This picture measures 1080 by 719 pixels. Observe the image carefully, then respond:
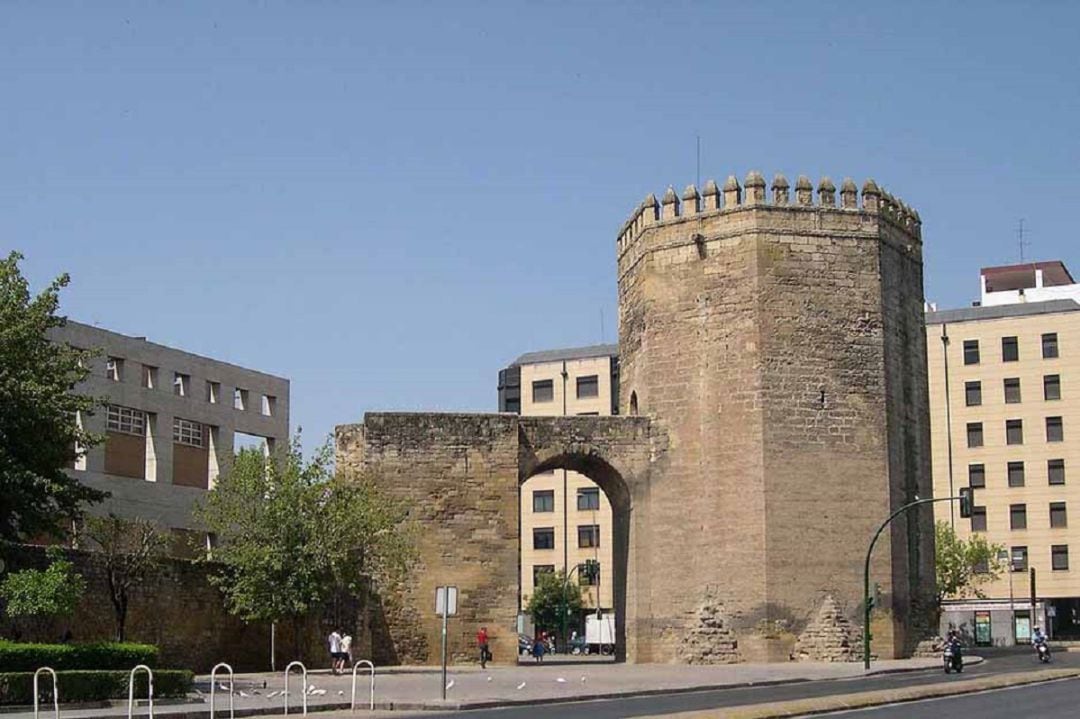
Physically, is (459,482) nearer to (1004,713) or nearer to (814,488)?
(814,488)

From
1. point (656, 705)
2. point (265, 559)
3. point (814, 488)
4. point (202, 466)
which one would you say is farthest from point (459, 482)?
point (202, 466)

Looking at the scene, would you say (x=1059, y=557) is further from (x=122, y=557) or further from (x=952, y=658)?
(x=122, y=557)

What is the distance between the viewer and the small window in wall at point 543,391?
8812 cm

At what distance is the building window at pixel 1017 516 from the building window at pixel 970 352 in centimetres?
728

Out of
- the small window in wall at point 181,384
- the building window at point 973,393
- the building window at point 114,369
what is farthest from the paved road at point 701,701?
the building window at point 973,393

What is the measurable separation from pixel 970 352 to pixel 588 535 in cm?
2296

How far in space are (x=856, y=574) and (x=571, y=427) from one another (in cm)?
829

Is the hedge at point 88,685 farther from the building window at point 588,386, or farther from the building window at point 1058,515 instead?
the building window at point 588,386

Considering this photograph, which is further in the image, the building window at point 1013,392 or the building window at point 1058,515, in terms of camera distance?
the building window at point 1013,392

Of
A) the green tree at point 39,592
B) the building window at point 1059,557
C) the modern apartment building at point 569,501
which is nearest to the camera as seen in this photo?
the green tree at point 39,592

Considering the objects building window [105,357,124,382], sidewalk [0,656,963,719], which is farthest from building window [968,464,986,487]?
building window [105,357,124,382]

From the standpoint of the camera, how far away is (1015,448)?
7312 centimetres

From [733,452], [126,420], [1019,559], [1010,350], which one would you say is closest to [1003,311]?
[1010,350]

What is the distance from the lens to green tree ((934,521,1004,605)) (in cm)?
6297
